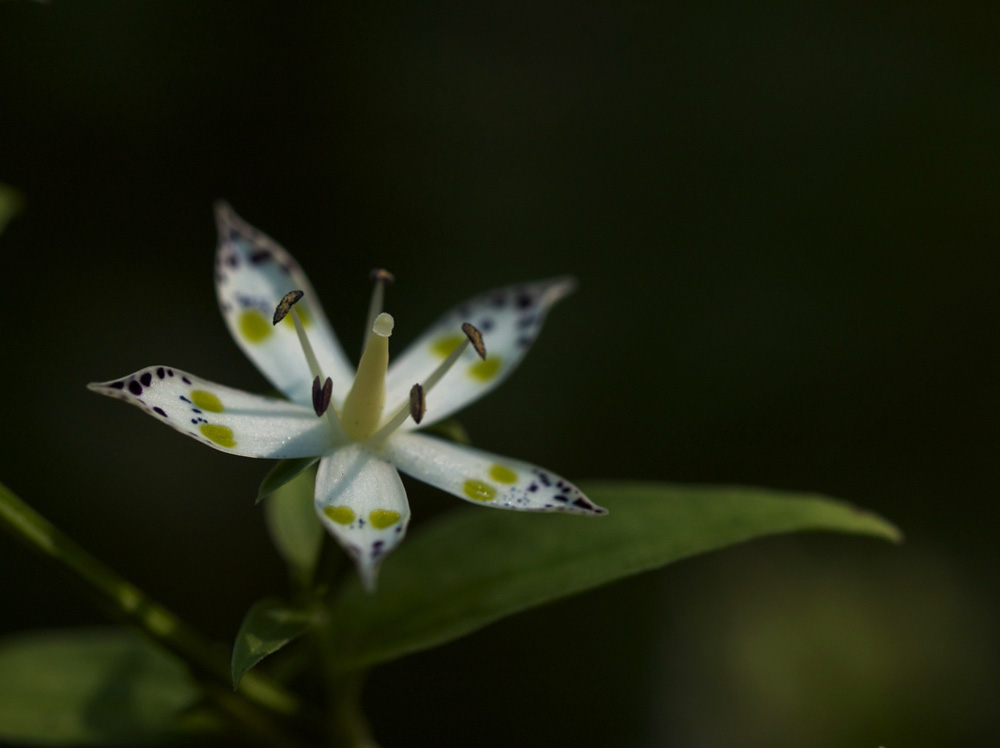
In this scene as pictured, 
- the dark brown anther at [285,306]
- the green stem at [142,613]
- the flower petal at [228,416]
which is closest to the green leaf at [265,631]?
the green stem at [142,613]

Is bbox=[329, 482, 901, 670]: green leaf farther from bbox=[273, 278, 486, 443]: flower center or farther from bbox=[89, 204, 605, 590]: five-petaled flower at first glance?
bbox=[273, 278, 486, 443]: flower center

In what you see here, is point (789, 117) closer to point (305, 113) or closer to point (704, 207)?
point (704, 207)

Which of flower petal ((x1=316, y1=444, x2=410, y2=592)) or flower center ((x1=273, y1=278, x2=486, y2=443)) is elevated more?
flower center ((x1=273, y1=278, x2=486, y2=443))

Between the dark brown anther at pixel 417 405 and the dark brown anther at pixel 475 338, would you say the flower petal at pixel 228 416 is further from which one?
the dark brown anther at pixel 475 338

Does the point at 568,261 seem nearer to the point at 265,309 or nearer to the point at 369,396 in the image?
the point at 265,309

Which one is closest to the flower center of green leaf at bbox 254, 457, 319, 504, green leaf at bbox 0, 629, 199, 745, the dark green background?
green leaf at bbox 254, 457, 319, 504

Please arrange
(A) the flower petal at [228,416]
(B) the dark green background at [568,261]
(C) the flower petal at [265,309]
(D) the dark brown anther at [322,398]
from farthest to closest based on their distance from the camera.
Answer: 1. (B) the dark green background at [568,261]
2. (C) the flower petal at [265,309]
3. (D) the dark brown anther at [322,398]
4. (A) the flower petal at [228,416]
